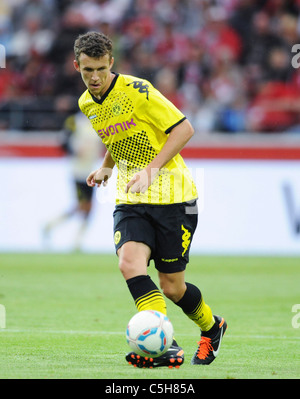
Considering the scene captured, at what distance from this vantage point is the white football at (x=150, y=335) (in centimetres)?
512

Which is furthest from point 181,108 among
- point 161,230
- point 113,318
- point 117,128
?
point 161,230

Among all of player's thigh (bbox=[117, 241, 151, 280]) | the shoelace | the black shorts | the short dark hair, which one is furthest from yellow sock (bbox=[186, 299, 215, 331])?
the short dark hair

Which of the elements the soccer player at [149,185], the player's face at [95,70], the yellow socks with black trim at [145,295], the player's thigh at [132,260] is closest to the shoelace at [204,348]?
the soccer player at [149,185]

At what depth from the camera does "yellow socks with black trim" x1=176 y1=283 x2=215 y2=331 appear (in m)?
5.75

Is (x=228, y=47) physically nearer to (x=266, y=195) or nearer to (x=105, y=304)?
(x=266, y=195)

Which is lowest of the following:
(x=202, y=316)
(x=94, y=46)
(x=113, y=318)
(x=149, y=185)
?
(x=113, y=318)

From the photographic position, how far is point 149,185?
532 centimetres

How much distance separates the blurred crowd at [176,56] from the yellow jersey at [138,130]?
1062 cm

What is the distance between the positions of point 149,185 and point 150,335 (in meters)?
0.95

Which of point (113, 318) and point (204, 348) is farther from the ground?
point (204, 348)

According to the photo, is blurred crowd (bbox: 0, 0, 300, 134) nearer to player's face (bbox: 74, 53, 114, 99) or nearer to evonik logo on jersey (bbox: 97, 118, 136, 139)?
evonik logo on jersey (bbox: 97, 118, 136, 139)

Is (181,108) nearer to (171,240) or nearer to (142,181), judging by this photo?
(171,240)

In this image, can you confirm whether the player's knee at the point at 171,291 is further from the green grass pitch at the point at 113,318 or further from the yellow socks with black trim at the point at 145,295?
the green grass pitch at the point at 113,318
